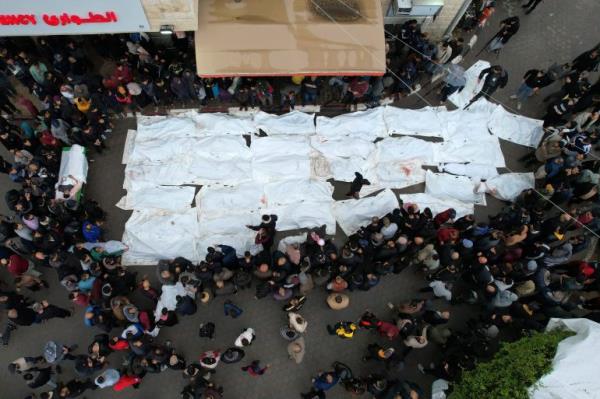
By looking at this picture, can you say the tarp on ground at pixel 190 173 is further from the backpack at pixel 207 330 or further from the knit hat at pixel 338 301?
the knit hat at pixel 338 301

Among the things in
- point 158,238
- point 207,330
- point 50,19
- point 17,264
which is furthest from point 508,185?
point 17,264

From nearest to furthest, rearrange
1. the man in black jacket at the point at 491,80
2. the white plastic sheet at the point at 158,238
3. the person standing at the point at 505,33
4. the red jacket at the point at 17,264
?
1. the red jacket at the point at 17,264
2. the white plastic sheet at the point at 158,238
3. the man in black jacket at the point at 491,80
4. the person standing at the point at 505,33

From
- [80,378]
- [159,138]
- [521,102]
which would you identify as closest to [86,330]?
[80,378]

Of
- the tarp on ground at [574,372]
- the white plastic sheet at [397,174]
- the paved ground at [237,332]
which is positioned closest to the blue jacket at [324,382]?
the paved ground at [237,332]

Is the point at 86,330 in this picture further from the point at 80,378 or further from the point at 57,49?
the point at 57,49

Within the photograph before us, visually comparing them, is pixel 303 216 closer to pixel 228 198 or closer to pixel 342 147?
pixel 228 198

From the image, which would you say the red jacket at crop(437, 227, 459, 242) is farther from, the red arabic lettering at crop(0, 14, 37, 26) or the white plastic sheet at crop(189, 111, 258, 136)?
the red arabic lettering at crop(0, 14, 37, 26)
